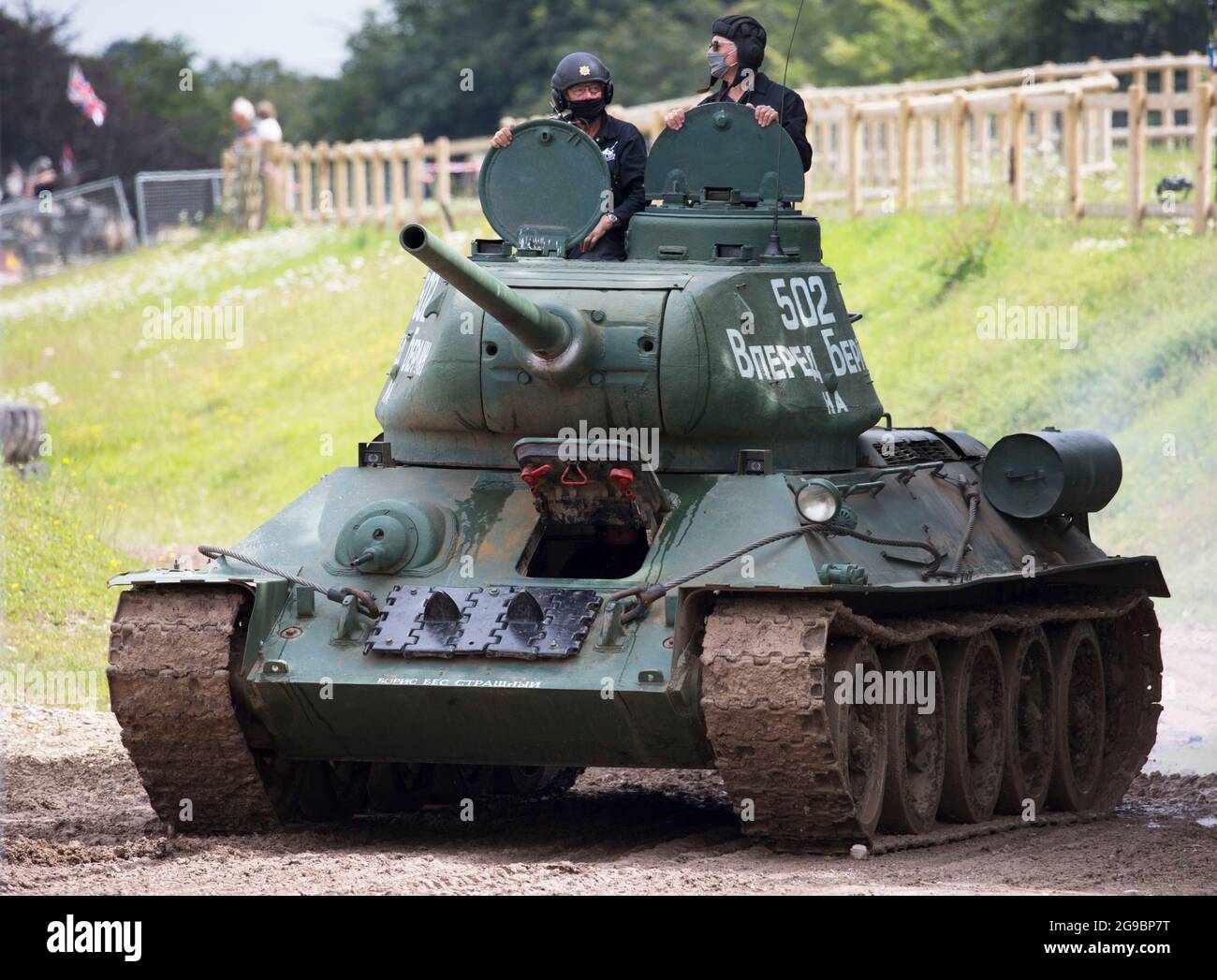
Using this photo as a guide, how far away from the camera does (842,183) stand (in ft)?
106

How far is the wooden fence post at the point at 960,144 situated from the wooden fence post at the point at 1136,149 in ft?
7.11

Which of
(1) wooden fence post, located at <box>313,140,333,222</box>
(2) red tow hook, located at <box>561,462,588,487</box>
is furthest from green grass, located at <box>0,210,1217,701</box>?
(2) red tow hook, located at <box>561,462,588,487</box>

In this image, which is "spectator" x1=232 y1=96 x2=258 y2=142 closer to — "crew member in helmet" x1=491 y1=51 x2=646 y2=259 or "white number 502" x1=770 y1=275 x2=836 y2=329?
"crew member in helmet" x1=491 y1=51 x2=646 y2=259

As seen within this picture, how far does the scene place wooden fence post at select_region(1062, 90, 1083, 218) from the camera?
26.6 m

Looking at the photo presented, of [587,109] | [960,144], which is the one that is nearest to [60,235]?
[960,144]

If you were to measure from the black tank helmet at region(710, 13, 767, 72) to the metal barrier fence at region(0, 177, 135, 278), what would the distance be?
29.3m

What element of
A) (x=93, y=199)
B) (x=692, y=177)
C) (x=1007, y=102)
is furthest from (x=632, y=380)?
(x=93, y=199)

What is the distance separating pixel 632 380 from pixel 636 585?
1.27 m

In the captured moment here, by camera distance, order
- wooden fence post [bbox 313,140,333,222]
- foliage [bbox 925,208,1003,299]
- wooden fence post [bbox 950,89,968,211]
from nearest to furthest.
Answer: foliage [bbox 925,208,1003,299], wooden fence post [bbox 950,89,968,211], wooden fence post [bbox 313,140,333,222]

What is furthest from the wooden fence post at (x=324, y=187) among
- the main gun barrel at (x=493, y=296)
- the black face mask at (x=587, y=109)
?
the main gun barrel at (x=493, y=296)

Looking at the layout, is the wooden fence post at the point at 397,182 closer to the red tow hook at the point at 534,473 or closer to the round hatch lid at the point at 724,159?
the round hatch lid at the point at 724,159

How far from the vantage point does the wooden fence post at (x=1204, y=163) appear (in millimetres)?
25047

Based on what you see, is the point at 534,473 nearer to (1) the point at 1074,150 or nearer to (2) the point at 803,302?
(2) the point at 803,302

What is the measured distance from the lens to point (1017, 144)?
27344 millimetres
